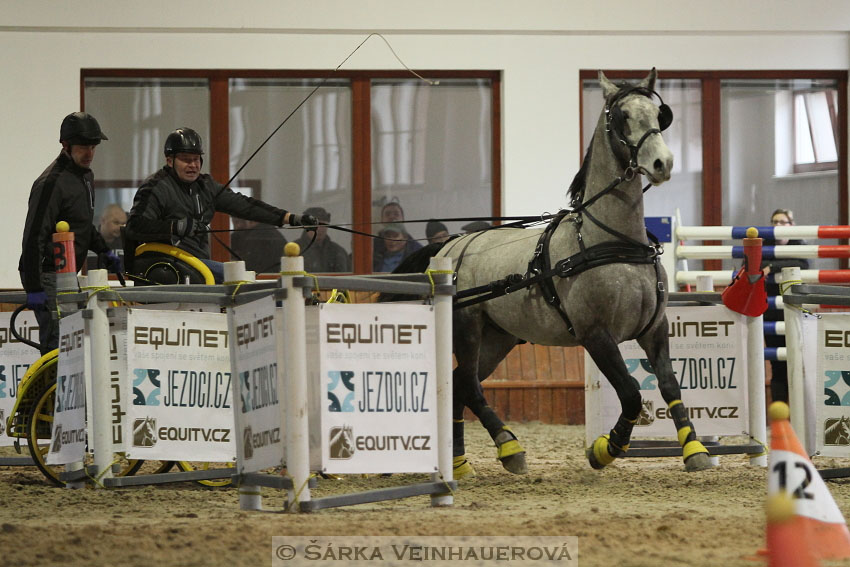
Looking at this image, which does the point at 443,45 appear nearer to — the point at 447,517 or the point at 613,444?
the point at 613,444

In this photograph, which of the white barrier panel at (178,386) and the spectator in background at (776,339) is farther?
the spectator in background at (776,339)

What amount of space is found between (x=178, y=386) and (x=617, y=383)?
8.43ft

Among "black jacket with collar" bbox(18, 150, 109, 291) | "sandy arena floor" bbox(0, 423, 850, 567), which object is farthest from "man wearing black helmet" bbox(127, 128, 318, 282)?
"sandy arena floor" bbox(0, 423, 850, 567)

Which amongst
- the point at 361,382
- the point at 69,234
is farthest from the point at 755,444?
the point at 69,234

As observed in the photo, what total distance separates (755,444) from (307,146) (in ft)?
23.3

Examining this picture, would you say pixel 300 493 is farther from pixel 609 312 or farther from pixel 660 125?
pixel 660 125

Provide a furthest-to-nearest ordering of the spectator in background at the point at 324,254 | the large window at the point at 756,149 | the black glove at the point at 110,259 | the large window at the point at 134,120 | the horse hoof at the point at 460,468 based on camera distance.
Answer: the large window at the point at 756,149 < the spectator in background at the point at 324,254 < the large window at the point at 134,120 < the black glove at the point at 110,259 < the horse hoof at the point at 460,468

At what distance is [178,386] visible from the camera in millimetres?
7039

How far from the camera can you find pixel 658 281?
7613mm

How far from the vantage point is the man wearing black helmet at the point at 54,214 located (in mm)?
8156

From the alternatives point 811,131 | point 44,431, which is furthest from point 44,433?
point 811,131

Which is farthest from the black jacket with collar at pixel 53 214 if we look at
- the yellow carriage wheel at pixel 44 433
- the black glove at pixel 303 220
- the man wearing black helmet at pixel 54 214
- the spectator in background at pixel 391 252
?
the spectator in background at pixel 391 252

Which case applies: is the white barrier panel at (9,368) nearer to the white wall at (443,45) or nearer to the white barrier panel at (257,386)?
the white barrier panel at (257,386)

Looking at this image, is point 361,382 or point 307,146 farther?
point 307,146
